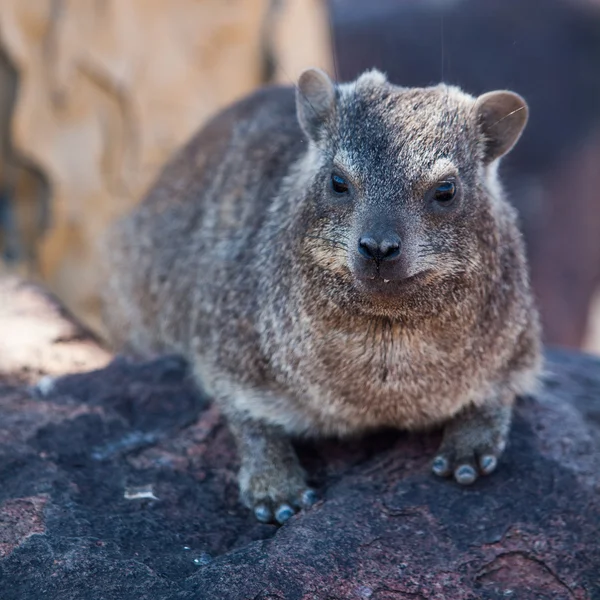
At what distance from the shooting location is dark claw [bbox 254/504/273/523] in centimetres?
452

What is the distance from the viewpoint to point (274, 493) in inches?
181

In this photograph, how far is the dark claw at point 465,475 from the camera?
458 centimetres

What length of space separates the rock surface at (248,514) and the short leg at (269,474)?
0.09 m

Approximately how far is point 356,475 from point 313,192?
1.46m

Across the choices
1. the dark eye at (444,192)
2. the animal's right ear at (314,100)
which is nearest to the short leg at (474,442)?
the dark eye at (444,192)

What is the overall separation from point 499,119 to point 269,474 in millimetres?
2184

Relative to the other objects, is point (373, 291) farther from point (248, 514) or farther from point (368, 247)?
point (248, 514)

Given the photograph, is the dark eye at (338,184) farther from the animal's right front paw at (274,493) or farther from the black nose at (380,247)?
the animal's right front paw at (274,493)

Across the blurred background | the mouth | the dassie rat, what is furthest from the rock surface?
the blurred background

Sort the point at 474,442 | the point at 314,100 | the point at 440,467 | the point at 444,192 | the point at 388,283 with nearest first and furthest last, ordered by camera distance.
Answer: the point at 388,283 < the point at 444,192 < the point at 440,467 < the point at 474,442 < the point at 314,100

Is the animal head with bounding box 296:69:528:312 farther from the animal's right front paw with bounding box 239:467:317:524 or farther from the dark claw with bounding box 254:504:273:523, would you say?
the dark claw with bounding box 254:504:273:523

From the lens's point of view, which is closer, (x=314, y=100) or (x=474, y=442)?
(x=474, y=442)

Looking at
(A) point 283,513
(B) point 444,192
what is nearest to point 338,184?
(B) point 444,192

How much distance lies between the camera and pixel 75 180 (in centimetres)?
988
